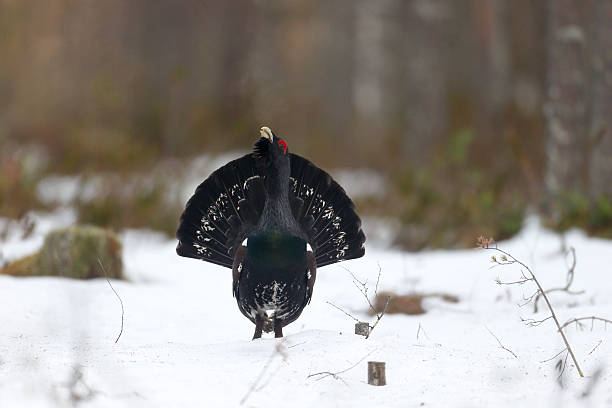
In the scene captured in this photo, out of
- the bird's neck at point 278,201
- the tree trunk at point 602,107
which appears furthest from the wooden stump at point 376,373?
the tree trunk at point 602,107

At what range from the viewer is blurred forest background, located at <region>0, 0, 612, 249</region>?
747 cm

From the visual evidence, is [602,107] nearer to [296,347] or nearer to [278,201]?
[278,201]

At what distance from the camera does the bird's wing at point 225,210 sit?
162 inches

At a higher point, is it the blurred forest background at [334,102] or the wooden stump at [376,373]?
→ the blurred forest background at [334,102]

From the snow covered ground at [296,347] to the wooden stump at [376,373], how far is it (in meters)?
0.05

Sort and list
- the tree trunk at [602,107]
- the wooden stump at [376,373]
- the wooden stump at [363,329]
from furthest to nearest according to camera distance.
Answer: the tree trunk at [602,107] < the wooden stump at [363,329] < the wooden stump at [376,373]

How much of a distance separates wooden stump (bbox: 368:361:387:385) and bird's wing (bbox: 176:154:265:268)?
53.3 inches

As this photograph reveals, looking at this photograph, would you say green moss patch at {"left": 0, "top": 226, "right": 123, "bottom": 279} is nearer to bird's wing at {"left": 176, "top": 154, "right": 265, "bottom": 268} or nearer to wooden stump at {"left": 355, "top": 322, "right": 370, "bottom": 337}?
bird's wing at {"left": 176, "top": 154, "right": 265, "bottom": 268}

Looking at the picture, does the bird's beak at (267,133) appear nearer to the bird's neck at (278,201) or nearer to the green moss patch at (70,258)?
the bird's neck at (278,201)

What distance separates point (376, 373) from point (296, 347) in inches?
19.3

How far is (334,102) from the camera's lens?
67.8 feet

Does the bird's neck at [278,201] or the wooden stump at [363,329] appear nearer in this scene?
the wooden stump at [363,329]

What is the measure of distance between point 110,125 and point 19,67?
2795mm

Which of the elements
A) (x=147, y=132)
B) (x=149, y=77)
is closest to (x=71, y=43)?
(x=149, y=77)
